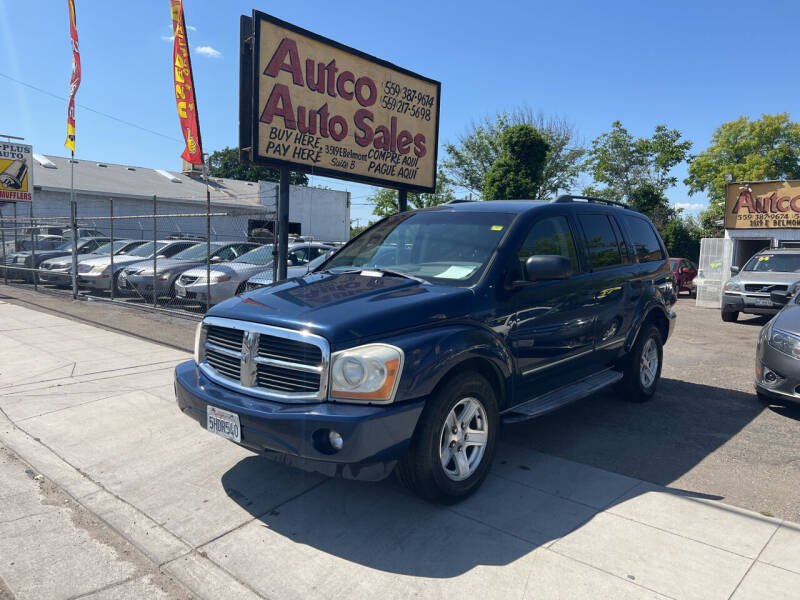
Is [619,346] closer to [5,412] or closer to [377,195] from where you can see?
[5,412]

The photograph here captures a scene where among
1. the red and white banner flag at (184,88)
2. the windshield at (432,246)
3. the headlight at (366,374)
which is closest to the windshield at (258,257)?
the red and white banner flag at (184,88)

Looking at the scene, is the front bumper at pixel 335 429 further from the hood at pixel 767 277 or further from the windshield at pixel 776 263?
the windshield at pixel 776 263

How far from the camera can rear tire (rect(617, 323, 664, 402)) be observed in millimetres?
5742

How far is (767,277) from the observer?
1297 cm

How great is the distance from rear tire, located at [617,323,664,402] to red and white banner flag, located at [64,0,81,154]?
15144 mm

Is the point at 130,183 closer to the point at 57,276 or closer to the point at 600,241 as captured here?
the point at 57,276

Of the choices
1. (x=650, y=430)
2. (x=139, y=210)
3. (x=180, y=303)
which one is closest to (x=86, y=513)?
(x=650, y=430)

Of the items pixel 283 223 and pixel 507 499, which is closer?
pixel 507 499

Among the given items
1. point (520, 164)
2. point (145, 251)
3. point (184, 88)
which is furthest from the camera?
point (520, 164)

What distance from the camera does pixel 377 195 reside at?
4603 cm

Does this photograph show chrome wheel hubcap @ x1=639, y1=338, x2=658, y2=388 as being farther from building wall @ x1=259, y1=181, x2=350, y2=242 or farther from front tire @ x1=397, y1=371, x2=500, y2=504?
building wall @ x1=259, y1=181, x2=350, y2=242

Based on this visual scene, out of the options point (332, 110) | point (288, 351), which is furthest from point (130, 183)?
point (288, 351)

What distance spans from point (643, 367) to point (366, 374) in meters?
3.89

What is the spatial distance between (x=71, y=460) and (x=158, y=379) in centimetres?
216
